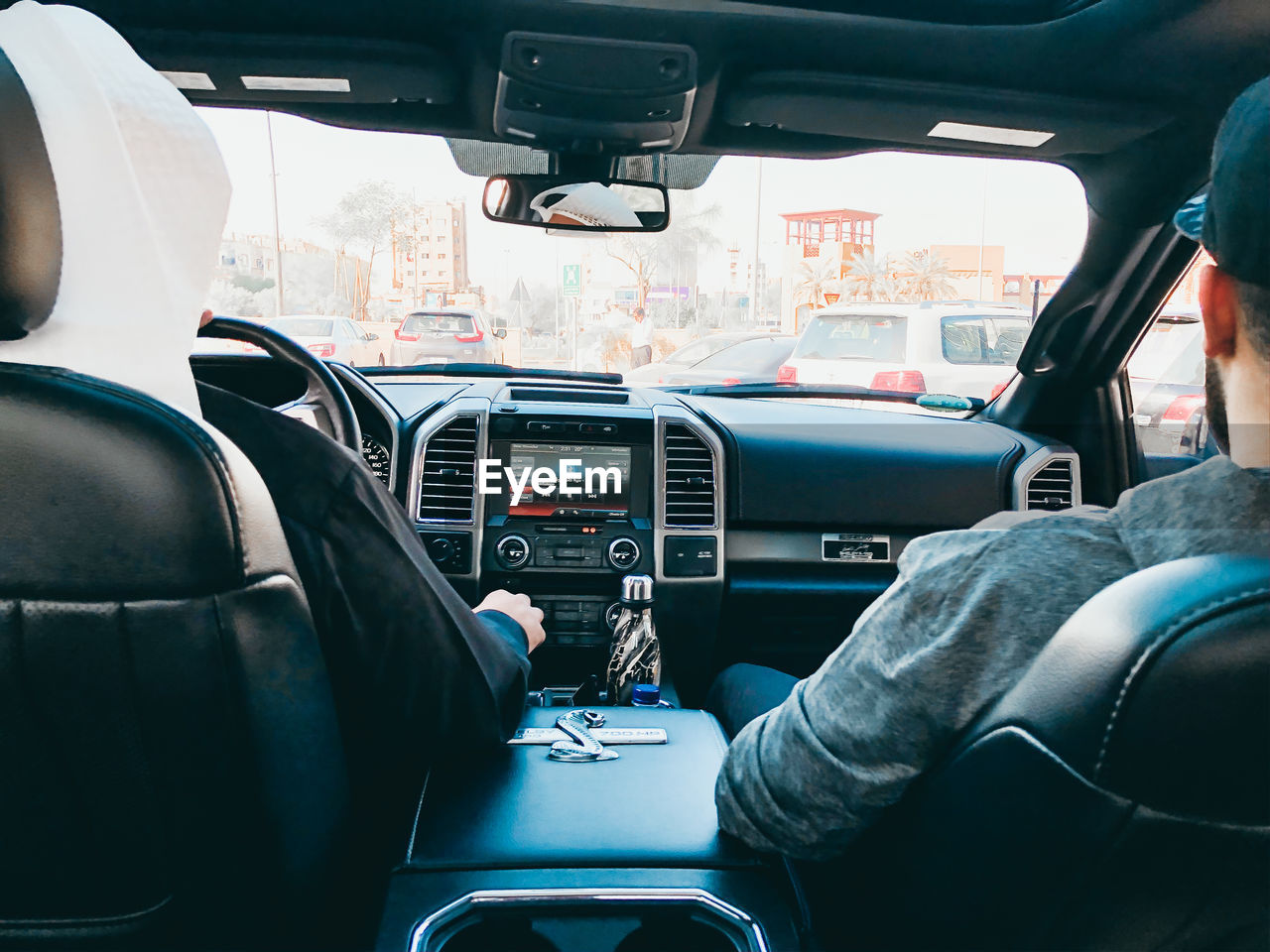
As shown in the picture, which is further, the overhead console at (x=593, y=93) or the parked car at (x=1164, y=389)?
the parked car at (x=1164, y=389)

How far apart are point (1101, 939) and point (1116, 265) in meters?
2.83

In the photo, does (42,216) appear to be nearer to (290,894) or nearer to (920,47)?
(290,894)

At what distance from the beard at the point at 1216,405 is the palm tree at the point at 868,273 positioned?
19761mm

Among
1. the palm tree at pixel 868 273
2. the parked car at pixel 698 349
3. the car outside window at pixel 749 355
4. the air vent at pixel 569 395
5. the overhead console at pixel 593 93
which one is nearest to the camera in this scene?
the overhead console at pixel 593 93

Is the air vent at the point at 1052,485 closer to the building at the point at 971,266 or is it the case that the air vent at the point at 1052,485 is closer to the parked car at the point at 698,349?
the parked car at the point at 698,349

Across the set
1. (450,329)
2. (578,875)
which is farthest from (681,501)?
(450,329)

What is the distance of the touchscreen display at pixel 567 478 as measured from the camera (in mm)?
3307

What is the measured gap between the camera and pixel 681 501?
335 cm

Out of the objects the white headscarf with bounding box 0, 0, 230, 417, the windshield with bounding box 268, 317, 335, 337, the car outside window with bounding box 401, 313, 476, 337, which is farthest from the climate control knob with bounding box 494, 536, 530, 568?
the windshield with bounding box 268, 317, 335, 337

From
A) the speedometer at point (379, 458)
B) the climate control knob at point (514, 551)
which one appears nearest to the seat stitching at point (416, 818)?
the climate control knob at point (514, 551)

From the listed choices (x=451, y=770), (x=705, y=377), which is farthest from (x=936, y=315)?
(x=451, y=770)

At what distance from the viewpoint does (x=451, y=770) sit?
5.76ft

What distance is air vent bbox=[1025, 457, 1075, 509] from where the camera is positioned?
3.48 meters

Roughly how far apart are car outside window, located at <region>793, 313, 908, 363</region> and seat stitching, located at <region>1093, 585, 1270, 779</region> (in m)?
4.99
